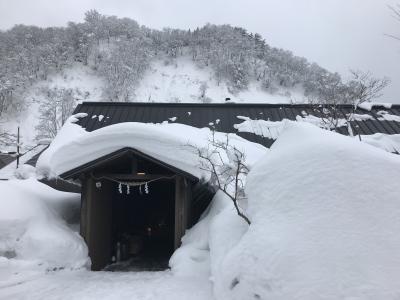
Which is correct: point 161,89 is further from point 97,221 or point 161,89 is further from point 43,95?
point 97,221

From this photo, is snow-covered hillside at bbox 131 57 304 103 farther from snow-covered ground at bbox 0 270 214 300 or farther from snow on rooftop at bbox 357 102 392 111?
snow-covered ground at bbox 0 270 214 300

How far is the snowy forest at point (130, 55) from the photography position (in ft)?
196

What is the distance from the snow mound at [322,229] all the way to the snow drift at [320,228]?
Answer: 0.01 metres

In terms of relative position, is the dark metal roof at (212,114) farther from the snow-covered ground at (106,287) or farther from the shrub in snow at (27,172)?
the snow-covered ground at (106,287)

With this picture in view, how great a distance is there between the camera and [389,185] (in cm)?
437

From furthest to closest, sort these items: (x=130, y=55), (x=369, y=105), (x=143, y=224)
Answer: (x=130, y=55) < (x=143, y=224) < (x=369, y=105)

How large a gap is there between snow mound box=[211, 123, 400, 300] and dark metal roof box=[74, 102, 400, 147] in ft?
25.3

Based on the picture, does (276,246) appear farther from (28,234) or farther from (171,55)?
(171,55)

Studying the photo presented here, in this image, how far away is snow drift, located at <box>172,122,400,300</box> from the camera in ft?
12.1

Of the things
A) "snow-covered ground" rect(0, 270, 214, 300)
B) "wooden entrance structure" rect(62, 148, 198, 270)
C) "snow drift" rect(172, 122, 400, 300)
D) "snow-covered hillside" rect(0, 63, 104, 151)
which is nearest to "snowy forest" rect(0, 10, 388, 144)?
"snow-covered hillside" rect(0, 63, 104, 151)

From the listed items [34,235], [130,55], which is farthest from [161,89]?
[34,235]

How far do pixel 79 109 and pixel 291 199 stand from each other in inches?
471

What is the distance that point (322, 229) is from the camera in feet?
13.5

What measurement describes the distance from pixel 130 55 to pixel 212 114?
2342 inches
